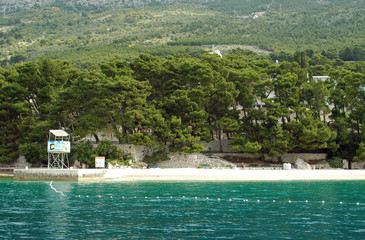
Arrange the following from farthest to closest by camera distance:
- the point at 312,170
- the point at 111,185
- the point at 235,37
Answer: the point at 235,37 → the point at 312,170 → the point at 111,185

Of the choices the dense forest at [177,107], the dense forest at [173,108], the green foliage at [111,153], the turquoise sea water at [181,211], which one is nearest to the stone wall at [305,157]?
the dense forest at [177,107]

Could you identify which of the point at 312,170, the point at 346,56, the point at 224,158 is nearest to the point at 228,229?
the point at 312,170

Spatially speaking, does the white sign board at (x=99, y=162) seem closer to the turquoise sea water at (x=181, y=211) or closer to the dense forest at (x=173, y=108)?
the dense forest at (x=173, y=108)

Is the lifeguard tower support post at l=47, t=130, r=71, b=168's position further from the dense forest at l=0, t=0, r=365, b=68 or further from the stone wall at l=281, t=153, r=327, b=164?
the dense forest at l=0, t=0, r=365, b=68

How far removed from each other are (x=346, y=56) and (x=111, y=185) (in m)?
91.2

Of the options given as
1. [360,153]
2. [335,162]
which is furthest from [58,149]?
[360,153]

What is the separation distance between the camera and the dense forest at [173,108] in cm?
5578

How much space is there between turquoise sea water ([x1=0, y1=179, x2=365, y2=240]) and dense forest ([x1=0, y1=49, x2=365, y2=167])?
41.6ft

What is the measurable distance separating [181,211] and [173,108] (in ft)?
96.9

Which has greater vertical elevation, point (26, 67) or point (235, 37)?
point (235, 37)

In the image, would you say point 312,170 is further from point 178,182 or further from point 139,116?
point 139,116

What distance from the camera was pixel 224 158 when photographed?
197 ft

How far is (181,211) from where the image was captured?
29.9 metres

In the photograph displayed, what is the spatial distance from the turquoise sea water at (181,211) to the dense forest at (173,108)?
41.6ft
